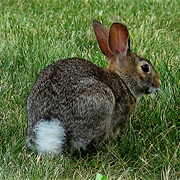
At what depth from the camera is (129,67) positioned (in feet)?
17.1

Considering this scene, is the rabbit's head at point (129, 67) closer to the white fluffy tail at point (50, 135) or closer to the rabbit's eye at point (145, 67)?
the rabbit's eye at point (145, 67)

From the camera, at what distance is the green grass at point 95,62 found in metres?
4.54

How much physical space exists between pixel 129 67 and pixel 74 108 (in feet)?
2.82

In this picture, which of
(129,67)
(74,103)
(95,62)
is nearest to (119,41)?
(129,67)

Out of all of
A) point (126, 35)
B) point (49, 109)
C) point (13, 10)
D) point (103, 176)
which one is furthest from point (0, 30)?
point (103, 176)

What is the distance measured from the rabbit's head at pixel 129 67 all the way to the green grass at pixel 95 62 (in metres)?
0.20

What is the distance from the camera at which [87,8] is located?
8.05 m

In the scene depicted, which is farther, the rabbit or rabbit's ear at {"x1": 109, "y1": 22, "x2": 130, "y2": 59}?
rabbit's ear at {"x1": 109, "y1": 22, "x2": 130, "y2": 59}

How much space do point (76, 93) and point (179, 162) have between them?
0.84 m

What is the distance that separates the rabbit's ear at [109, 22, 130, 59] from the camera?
16.9 ft

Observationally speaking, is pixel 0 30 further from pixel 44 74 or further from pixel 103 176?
pixel 103 176

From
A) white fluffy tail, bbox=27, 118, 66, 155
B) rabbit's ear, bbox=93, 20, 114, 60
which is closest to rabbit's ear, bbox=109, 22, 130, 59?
rabbit's ear, bbox=93, 20, 114, 60

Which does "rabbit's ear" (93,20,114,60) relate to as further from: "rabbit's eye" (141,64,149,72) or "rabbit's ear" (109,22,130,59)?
"rabbit's eye" (141,64,149,72)

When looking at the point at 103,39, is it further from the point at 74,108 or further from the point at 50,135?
the point at 50,135
